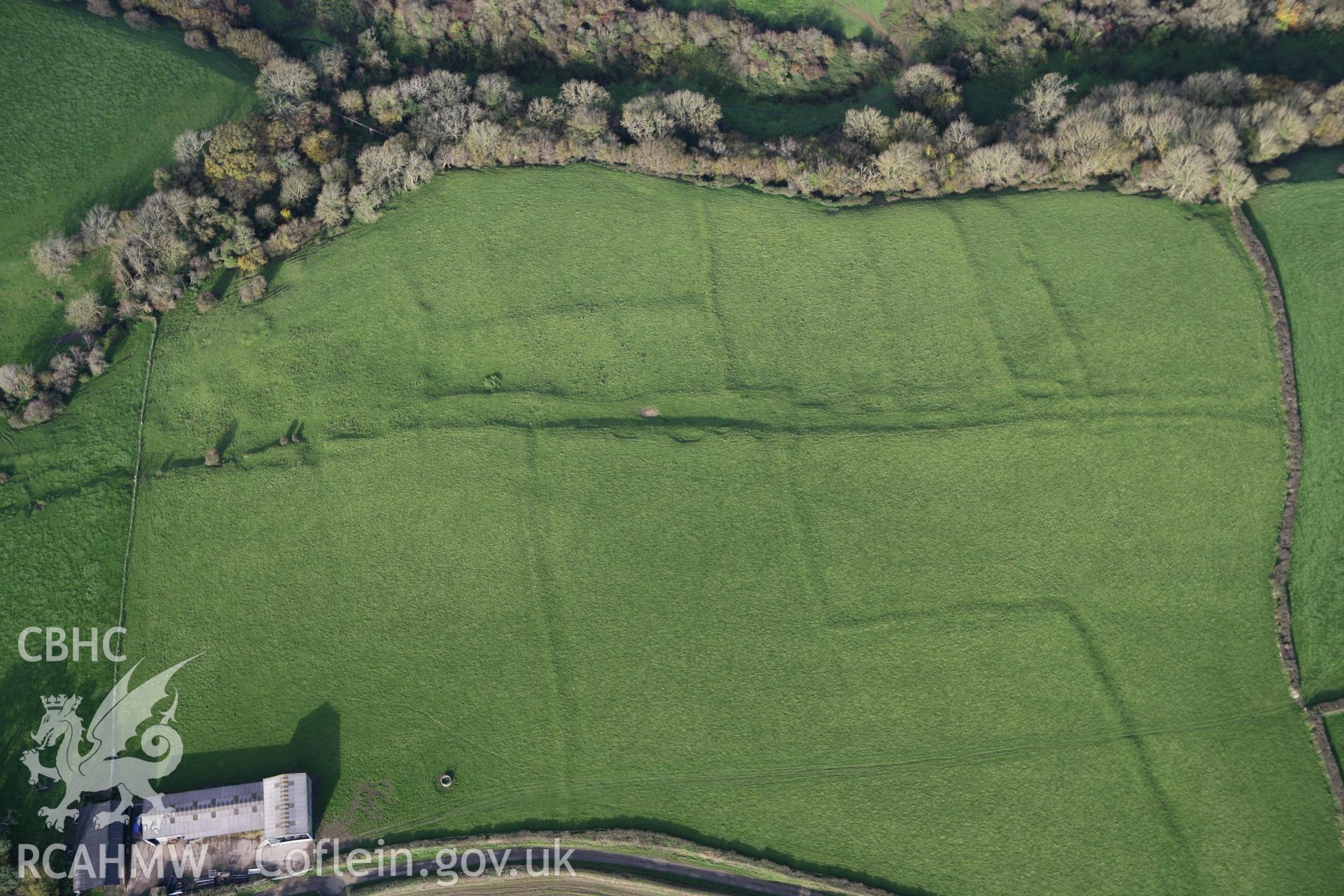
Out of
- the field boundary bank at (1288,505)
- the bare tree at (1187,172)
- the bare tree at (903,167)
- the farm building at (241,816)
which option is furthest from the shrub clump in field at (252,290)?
the field boundary bank at (1288,505)

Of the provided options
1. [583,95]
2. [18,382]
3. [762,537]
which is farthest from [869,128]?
[18,382]

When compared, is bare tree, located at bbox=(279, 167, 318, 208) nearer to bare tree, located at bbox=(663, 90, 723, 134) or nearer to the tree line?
the tree line

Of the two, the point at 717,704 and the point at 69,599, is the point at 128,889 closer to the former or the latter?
the point at 69,599

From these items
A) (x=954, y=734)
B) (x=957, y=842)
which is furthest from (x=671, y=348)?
(x=957, y=842)

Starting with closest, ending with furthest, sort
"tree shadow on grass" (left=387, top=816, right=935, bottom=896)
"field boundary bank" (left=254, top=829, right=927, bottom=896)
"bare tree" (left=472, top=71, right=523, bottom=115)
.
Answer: "field boundary bank" (left=254, top=829, right=927, bottom=896)
"tree shadow on grass" (left=387, top=816, right=935, bottom=896)
"bare tree" (left=472, top=71, right=523, bottom=115)

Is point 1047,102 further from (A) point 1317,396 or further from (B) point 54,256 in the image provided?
(B) point 54,256

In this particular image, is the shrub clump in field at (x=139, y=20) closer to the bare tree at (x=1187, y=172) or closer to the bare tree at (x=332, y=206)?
the bare tree at (x=332, y=206)

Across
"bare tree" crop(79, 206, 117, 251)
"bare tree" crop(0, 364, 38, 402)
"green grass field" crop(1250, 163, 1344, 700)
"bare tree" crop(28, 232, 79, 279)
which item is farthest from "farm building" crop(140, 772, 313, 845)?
"green grass field" crop(1250, 163, 1344, 700)
